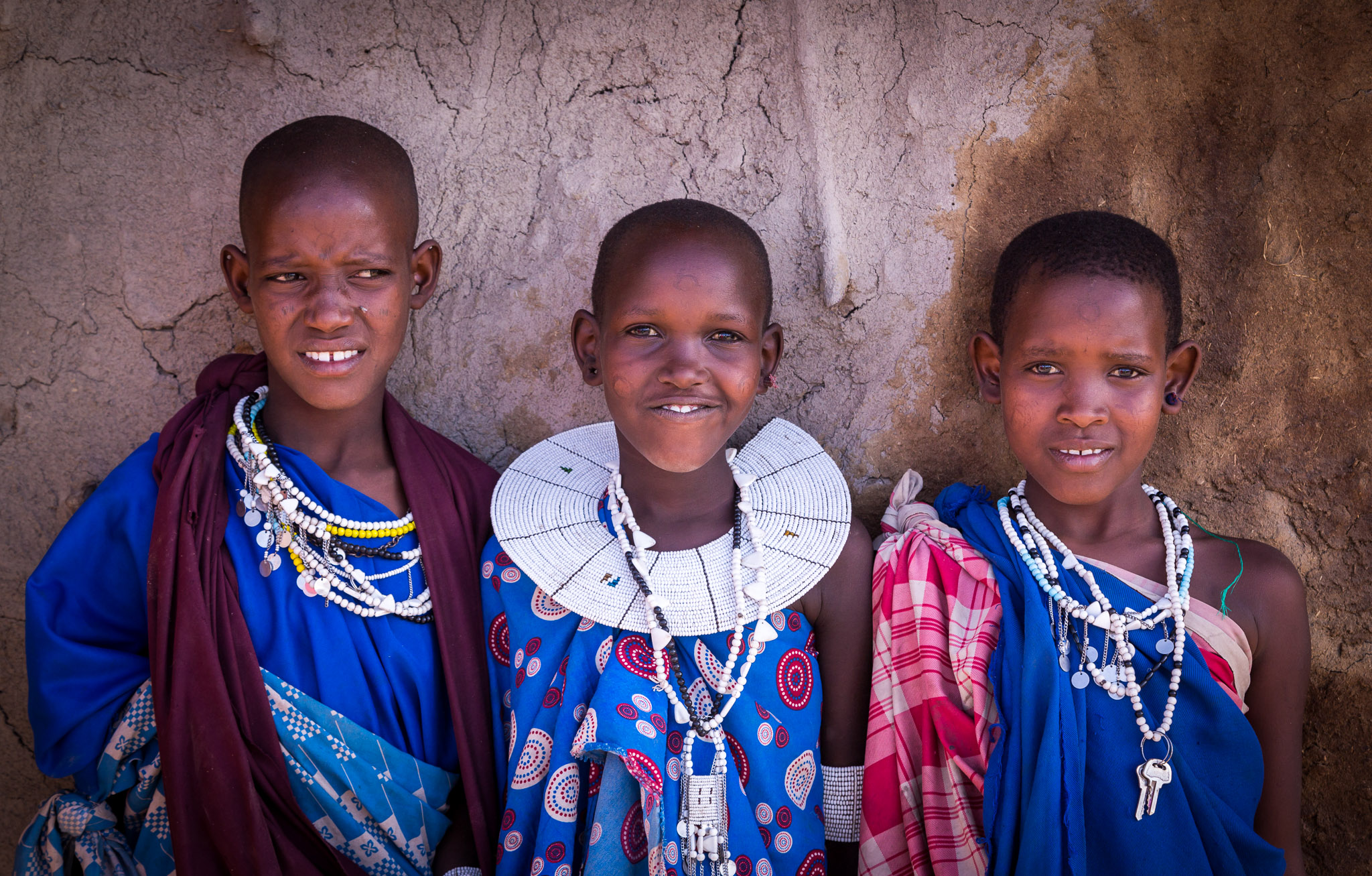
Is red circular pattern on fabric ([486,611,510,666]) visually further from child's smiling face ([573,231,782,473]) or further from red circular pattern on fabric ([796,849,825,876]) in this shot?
red circular pattern on fabric ([796,849,825,876])

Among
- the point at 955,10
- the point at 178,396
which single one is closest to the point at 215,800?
the point at 178,396

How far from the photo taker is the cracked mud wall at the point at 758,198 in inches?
87.2

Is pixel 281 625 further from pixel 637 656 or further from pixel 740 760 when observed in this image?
pixel 740 760

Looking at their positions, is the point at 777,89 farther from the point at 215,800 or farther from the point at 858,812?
the point at 215,800

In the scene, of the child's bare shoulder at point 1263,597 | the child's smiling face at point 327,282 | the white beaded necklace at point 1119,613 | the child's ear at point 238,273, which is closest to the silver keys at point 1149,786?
the white beaded necklace at point 1119,613

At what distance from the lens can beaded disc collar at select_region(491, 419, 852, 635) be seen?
1.89m

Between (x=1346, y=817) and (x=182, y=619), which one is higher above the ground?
(x=182, y=619)

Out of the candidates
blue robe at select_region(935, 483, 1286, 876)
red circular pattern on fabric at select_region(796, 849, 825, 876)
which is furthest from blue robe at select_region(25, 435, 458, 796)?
blue robe at select_region(935, 483, 1286, 876)

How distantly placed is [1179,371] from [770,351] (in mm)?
966

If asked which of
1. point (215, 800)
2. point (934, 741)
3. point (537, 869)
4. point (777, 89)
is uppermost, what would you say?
point (777, 89)

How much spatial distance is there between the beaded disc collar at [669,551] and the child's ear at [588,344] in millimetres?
302

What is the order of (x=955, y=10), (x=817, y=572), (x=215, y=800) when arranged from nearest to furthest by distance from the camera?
(x=215, y=800) → (x=817, y=572) → (x=955, y=10)

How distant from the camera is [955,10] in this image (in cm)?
234

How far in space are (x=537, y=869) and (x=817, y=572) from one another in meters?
0.87
